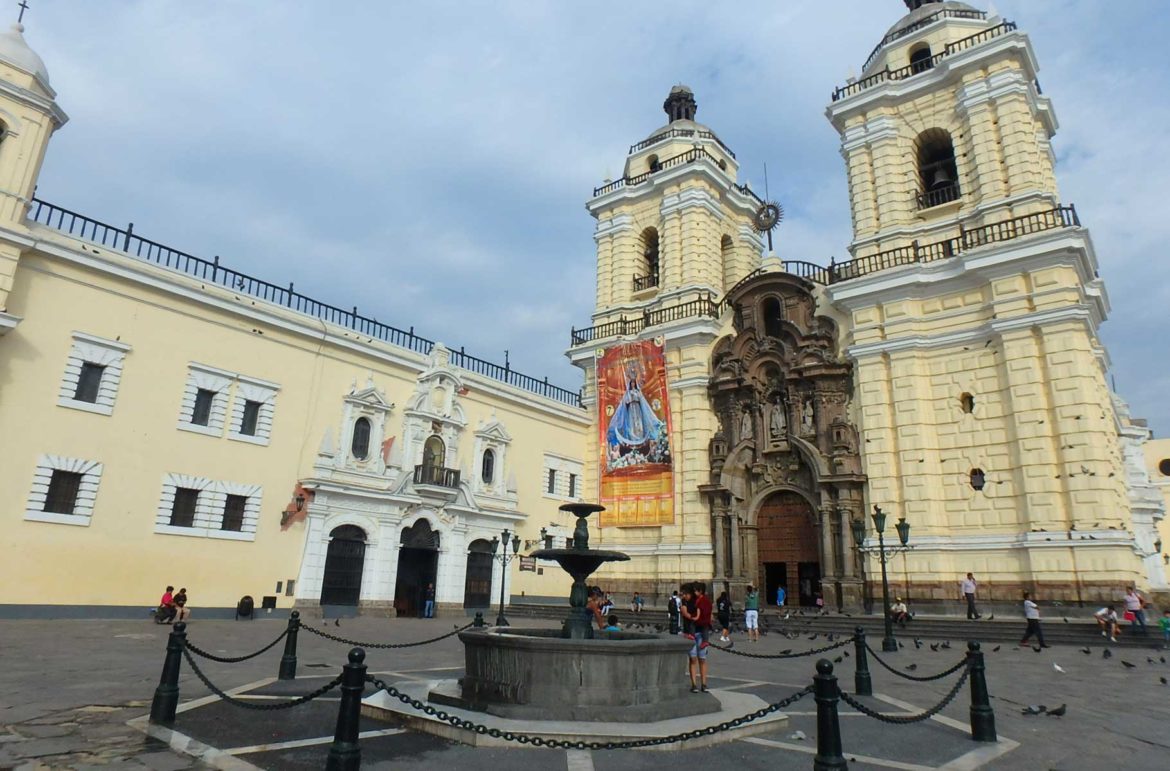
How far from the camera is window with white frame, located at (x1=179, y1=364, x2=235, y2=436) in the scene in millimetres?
18328

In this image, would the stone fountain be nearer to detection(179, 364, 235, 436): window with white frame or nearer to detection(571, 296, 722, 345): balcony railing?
detection(179, 364, 235, 436): window with white frame

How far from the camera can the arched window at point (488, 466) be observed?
25.8m

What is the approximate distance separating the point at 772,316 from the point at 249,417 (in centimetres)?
1782

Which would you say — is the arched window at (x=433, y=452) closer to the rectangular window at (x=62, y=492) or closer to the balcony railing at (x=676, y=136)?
the rectangular window at (x=62, y=492)

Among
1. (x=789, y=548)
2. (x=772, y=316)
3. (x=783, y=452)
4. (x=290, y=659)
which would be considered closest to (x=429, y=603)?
(x=789, y=548)

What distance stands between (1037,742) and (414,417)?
1944 centimetres

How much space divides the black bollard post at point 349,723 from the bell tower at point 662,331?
69.5 ft

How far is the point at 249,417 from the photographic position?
19641 mm

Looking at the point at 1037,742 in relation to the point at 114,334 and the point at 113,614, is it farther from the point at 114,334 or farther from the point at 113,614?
the point at 114,334

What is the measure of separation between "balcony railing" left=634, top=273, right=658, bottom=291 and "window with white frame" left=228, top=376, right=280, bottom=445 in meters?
16.3

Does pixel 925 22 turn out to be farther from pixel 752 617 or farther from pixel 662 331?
pixel 752 617

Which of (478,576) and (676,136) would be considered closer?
(478,576)

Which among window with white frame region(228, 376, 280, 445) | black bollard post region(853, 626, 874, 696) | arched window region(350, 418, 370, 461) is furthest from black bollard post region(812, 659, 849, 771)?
arched window region(350, 418, 370, 461)

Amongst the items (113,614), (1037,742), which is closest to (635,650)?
(1037,742)
